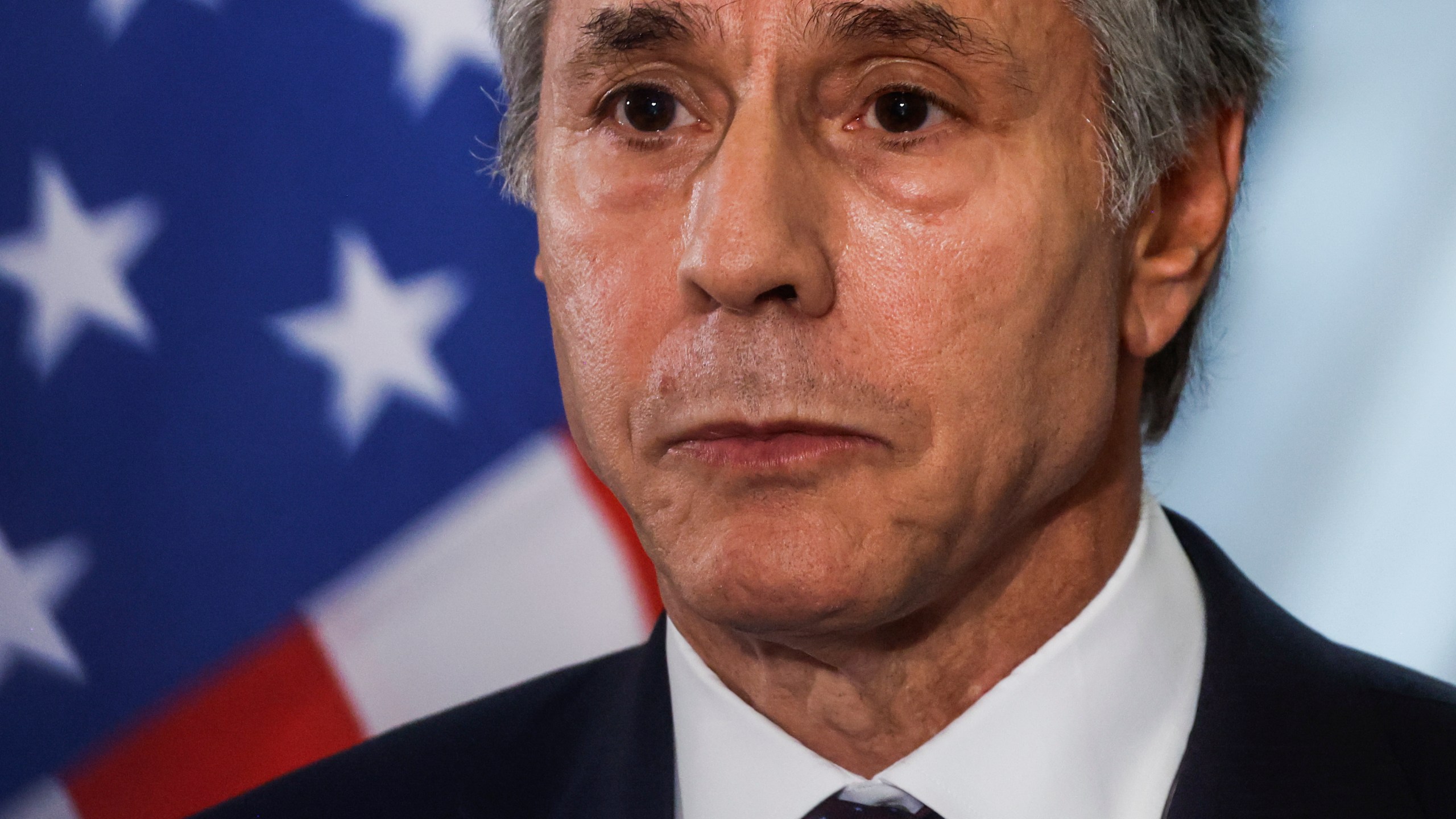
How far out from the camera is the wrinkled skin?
158cm

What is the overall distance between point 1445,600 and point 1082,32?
1.22 metres

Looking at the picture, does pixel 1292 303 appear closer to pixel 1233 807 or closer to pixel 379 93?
pixel 1233 807

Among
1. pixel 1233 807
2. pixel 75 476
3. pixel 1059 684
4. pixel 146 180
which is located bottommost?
pixel 1233 807

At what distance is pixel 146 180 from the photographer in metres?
2.41

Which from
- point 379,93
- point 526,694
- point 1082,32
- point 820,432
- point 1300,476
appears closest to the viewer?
point 820,432

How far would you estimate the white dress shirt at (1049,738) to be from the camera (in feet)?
5.57

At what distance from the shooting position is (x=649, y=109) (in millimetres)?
1788

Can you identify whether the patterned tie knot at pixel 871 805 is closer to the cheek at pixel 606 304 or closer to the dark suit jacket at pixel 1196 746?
the dark suit jacket at pixel 1196 746

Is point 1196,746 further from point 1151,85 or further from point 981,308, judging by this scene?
point 1151,85

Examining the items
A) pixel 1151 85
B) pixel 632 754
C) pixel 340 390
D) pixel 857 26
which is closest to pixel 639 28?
pixel 857 26

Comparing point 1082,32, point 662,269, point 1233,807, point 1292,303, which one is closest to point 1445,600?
point 1292,303

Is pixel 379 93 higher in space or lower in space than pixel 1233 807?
higher

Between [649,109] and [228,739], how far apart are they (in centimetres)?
136

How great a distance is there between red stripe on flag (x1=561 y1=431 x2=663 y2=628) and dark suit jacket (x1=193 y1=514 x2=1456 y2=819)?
35cm
